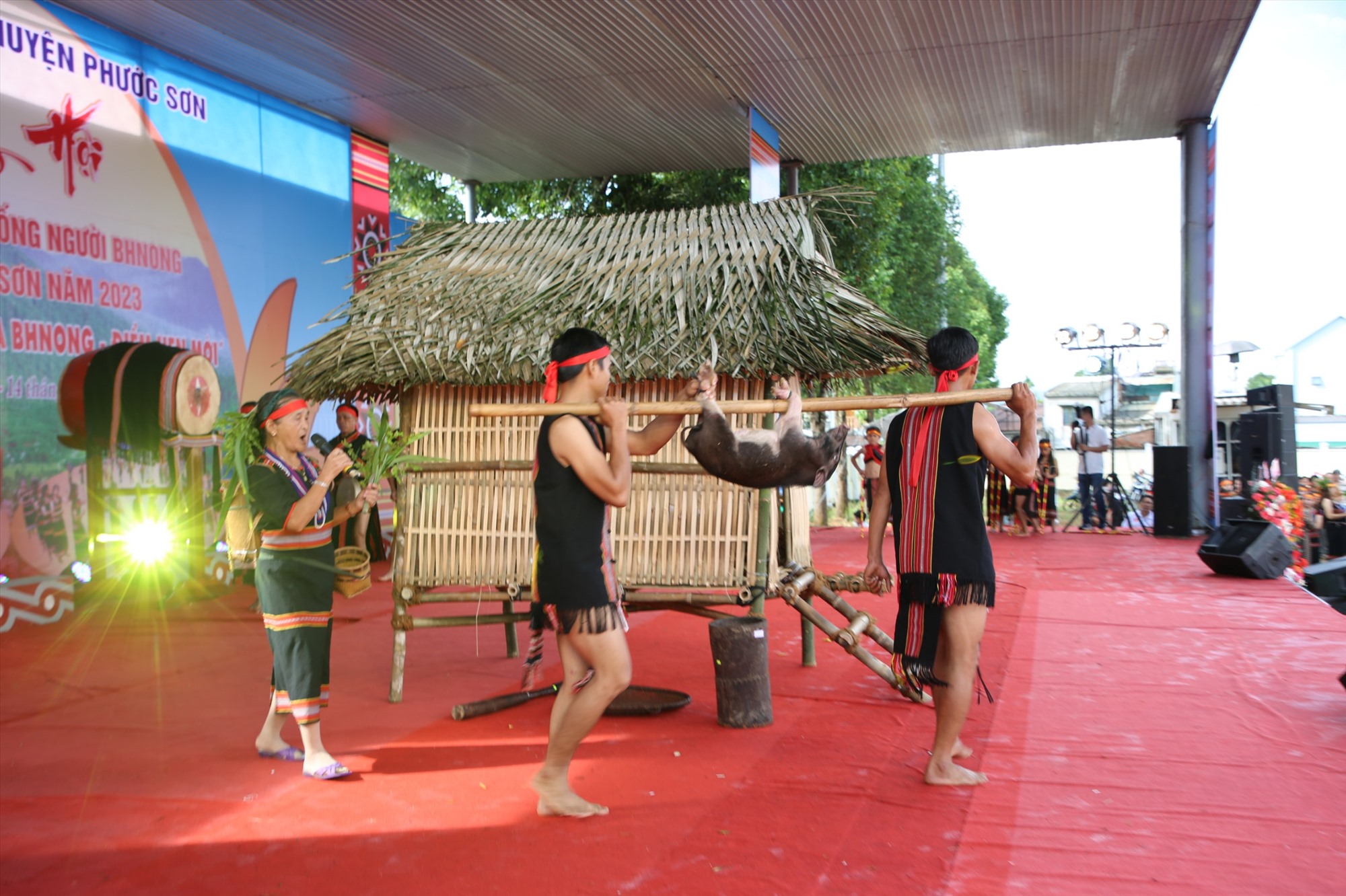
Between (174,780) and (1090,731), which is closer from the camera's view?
(174,780)

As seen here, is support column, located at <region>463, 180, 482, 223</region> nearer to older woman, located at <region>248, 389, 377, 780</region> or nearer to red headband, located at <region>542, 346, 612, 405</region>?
older woman, located at <region>248, 389, 377, 780</region>

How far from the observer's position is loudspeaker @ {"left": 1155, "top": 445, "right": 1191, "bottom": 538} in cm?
1408

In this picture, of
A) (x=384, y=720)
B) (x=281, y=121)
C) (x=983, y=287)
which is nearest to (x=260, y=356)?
(x=281, y=121)

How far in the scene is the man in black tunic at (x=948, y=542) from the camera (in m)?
4.32

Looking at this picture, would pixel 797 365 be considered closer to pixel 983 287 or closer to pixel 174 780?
pixel 174 780

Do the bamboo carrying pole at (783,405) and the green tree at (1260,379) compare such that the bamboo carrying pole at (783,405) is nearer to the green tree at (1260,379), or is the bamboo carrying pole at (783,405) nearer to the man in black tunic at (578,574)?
the man in black tunic at (578,574)

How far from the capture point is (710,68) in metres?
11.4

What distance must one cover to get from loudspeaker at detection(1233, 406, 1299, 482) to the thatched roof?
31.6 ft

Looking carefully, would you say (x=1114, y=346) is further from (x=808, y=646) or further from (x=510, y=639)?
(x=510, y=639)

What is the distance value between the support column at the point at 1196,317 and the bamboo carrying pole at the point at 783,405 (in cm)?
A: 1142

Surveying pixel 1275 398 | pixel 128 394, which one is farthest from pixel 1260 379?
pixel 128 394

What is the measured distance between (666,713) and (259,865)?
256cm

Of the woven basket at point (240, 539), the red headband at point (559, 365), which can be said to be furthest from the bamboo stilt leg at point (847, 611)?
the woven basket at point (240, 539)

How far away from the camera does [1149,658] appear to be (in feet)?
22.6
